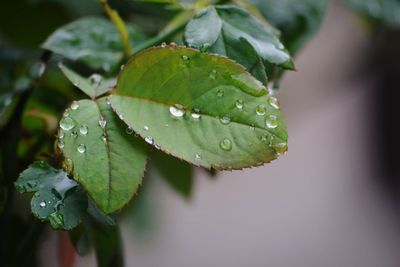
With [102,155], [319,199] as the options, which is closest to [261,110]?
[102,155]

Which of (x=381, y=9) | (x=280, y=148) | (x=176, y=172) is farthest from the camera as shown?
(x=381, y=9)

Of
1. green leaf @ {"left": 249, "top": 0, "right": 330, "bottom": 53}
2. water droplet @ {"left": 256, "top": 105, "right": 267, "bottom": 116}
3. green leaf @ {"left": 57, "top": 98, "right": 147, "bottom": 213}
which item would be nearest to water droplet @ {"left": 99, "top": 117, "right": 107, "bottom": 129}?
green leaf @ {"left": 57, "top": 98, "right": 147, "bottom": 213}

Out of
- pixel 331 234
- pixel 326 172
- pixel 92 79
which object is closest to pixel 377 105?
pixel 326 172

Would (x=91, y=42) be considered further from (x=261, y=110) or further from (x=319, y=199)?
(x=319, y=199)

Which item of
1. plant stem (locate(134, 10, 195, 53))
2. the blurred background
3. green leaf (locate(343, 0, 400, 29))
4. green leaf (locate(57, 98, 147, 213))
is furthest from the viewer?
the blurred background

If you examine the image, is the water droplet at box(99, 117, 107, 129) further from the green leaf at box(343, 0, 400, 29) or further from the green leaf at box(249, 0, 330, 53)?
the green leaf at box(343, 0, 400, 29)

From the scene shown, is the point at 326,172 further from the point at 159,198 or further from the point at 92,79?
the point at 92,79

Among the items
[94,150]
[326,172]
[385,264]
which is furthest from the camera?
[326,172]
